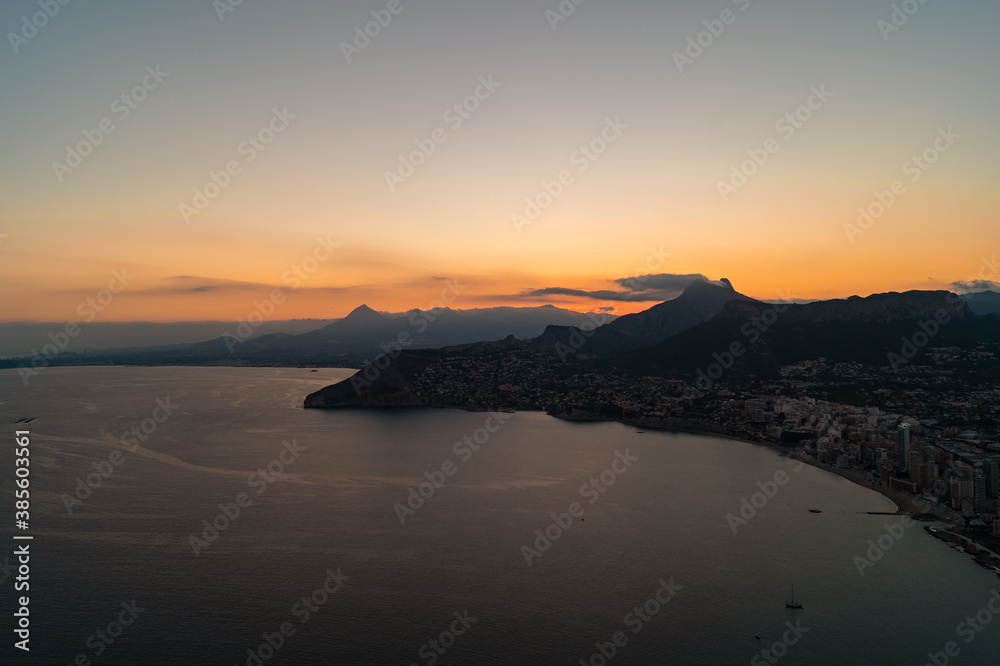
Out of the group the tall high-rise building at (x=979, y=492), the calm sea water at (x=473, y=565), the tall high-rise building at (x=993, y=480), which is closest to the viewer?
the calm sea water at (x=473, y=565)

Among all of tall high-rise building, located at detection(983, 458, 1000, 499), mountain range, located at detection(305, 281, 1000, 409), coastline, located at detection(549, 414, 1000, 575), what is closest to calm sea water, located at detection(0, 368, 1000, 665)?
coastline, located at detection(549, 414, 1000, 575)

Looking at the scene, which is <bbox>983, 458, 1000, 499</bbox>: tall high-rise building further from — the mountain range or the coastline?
the mountain range

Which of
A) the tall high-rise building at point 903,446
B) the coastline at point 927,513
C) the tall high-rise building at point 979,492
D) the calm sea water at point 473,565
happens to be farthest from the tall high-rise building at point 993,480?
the tall high-rise building at point 903,446

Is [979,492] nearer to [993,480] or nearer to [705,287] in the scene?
[993,480]

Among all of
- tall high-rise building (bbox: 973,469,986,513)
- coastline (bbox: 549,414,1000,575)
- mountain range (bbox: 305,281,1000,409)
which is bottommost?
coastline (bbox: 549,414,1000,575)

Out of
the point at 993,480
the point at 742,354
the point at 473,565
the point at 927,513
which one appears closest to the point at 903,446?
the point at 993,480

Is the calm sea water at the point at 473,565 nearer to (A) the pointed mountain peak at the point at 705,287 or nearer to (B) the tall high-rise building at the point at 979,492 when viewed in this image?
(B) the tall high-rise building at the point at 979,492

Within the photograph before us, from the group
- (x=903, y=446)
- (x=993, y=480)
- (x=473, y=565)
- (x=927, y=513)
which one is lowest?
(x=927, y=513)

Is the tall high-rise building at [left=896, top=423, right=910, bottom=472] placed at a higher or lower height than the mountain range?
lower

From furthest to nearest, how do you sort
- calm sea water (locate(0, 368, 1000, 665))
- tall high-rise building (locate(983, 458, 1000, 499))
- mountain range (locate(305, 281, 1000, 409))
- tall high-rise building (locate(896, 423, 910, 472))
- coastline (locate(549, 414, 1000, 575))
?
mountain range (locate(305, 281, 1000, 409)), tall high-rise building (locate(896, 423, 910, 472)), tall high-rise building (locate(983, 458, 1000, 499)), coastline (locate(549, 414, 1000, 575)), calm sea water (locate(0, 368, 1000, 665))

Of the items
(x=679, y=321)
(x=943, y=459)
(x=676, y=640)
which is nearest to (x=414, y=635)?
(x=676, y=640)
